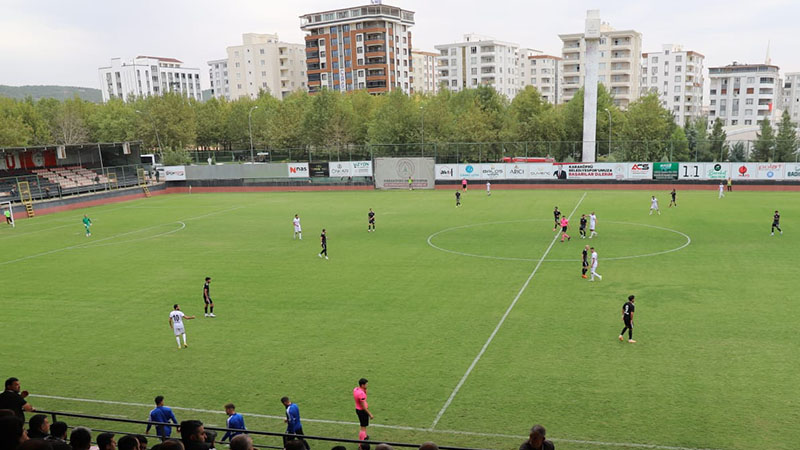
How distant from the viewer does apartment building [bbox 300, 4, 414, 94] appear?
428ft

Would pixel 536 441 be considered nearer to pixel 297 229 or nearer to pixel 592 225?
pixel 592 225

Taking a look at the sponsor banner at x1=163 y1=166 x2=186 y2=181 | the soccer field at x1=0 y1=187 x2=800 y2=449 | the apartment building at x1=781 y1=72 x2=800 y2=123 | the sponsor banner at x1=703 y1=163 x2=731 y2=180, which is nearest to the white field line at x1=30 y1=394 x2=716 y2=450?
the soccer field at x1=0 y1=187 x2=800 y2=449

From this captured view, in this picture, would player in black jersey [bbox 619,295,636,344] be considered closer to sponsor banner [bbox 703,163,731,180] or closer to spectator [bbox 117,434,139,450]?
spectator [bbox 117,434,139,450]

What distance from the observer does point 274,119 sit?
295 feet

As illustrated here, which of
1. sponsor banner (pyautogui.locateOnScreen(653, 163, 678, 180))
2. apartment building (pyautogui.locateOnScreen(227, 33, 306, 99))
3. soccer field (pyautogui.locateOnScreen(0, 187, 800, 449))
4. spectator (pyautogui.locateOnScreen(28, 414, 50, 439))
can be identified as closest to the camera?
spectator (pyautogui.locateOnScreen(28, 414, 50, 439))

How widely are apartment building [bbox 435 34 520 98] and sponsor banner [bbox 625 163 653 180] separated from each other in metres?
85.8

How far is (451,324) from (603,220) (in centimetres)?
2383

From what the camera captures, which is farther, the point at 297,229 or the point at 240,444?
the point at 297,229

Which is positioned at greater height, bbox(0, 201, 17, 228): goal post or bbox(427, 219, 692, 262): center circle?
bbox(0, 201, 17, 228): goal post

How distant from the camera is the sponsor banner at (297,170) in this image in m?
68.9

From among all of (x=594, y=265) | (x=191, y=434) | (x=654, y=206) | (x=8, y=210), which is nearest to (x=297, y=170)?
Answer: (x=8, y=210)

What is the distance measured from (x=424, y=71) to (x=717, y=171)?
134 m

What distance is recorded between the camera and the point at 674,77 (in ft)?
419

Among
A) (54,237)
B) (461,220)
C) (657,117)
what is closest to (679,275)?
(461,220)
